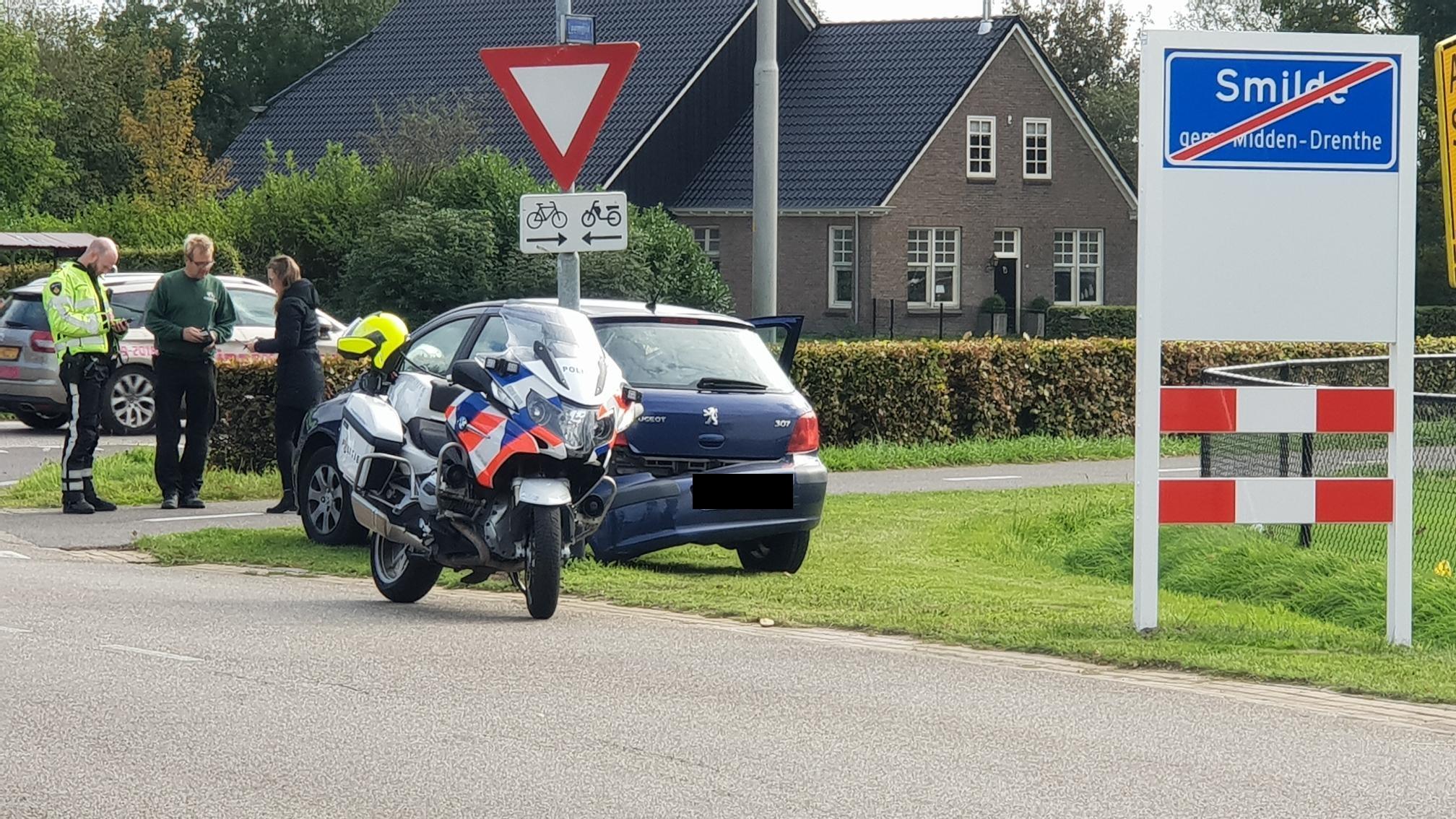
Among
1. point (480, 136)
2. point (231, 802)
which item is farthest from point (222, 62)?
point (231, 802)

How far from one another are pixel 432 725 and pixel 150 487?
10.1m

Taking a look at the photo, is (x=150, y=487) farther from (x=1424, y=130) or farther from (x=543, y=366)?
(x=1424, y=130)

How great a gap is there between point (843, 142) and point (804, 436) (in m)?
39.3

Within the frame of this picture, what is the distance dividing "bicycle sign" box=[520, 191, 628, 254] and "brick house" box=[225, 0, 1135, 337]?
3581 centimetres

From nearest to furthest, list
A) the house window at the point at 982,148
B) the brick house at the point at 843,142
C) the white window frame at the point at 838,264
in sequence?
the brick house at the point at 843,142, the white window frame at the point at 838,264, the house window at the point at 982,148

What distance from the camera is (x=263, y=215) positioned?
116 ft

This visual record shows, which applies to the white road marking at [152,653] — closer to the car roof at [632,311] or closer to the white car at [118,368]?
the car roof at [632,311]

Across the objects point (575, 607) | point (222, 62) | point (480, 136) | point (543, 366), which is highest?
point (222, 62)

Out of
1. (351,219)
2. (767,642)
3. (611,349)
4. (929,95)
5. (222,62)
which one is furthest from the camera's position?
(222,62)

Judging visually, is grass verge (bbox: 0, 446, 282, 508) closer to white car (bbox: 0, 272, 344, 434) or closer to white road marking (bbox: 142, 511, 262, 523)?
white road marking (bbox: 142, 511, 262, 523)

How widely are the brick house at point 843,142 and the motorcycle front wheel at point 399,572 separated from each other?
36732mm

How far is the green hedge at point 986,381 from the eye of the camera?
21578 millimetres

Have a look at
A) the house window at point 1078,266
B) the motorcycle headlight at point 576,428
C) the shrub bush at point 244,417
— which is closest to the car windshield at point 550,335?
the motorcycle headlight at point 576,428

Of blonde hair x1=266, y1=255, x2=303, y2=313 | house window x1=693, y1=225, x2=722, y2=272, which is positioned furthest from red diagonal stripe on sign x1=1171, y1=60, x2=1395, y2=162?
house window x1=693, y1=225, x2=722, y2=272
